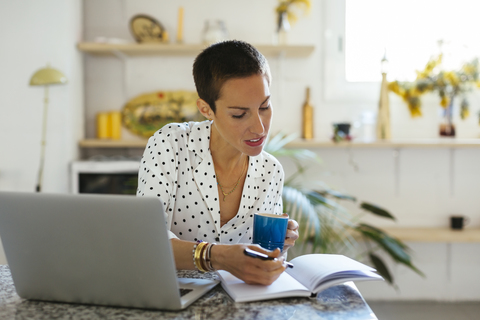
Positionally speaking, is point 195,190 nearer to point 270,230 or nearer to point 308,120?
point 270,230

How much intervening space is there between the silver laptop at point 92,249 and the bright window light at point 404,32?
2703mm

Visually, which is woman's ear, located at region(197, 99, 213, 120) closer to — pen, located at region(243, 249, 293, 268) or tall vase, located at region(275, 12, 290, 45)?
pen, located at region(243, 249, 293, 268)

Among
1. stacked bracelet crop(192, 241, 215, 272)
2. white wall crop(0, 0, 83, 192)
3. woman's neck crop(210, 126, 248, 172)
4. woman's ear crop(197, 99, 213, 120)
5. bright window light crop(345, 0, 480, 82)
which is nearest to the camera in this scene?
stacked bracelet crop(192, 241, 215, 272)

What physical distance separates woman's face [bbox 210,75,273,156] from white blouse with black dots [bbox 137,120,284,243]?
0.17m

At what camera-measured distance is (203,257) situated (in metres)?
0.98

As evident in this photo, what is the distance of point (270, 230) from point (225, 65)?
488mm

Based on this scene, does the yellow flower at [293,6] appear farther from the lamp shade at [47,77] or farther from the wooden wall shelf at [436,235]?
the wooden wall shelf at [436,235]

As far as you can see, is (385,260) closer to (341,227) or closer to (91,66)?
(341,227)

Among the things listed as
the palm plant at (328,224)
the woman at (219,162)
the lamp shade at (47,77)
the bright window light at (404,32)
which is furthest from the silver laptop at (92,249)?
the bright window light at (404,32)

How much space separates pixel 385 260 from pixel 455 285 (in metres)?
Answer: 0.52

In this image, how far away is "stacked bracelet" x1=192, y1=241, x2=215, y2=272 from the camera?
0.98 m

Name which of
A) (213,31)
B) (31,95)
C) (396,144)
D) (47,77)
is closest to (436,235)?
(396,144)

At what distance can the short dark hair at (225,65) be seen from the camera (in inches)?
48.0

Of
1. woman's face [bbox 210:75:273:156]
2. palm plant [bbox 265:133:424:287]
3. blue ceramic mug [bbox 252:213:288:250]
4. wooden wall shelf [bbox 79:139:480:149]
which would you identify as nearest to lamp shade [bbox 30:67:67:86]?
wooden wall shelf [bbox 79:139:480:149]
